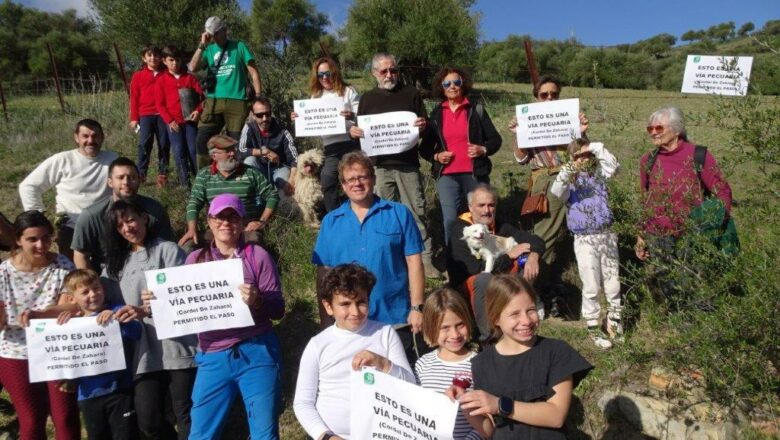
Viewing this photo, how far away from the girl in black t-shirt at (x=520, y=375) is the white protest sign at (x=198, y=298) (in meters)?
1.84

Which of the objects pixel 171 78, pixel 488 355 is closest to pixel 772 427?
pixel 488 355

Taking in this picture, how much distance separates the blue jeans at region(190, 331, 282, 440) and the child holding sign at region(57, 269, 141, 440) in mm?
766

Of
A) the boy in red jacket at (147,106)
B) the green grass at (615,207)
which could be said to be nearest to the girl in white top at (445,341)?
the green grass at (615,207)

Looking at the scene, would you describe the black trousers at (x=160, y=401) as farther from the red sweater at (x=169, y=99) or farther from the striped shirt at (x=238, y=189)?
the red sweater at (x=169, y=99)

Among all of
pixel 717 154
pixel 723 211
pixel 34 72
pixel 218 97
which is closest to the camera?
pixel 723 211

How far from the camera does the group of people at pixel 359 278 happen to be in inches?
132

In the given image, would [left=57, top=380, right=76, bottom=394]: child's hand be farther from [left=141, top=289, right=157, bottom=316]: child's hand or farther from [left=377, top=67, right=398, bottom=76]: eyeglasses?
[left=377, top=67, right=398, bottom=76]: eyeglasses

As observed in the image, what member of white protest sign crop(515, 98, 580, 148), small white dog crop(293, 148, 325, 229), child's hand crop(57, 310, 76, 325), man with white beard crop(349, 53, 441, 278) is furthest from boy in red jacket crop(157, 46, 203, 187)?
white protest sign crop(515, 98, 580, 148)

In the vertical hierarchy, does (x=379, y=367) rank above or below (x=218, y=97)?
below

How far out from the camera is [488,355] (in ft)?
10.8

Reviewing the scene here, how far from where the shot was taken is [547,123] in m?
5.75

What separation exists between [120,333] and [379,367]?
93.8 inches

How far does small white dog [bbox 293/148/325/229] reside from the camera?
24.0ft

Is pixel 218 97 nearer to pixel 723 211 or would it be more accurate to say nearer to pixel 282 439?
pixel 282 439
